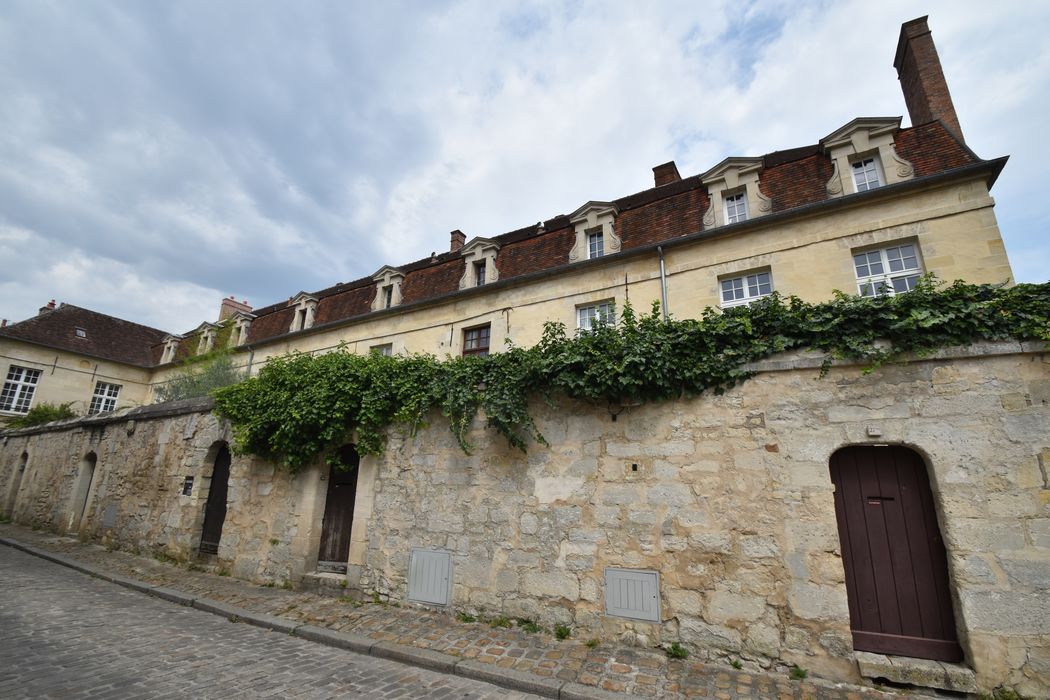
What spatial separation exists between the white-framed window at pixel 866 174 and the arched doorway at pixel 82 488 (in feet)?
61.8

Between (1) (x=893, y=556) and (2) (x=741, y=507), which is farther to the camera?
(2) (x=741, y=507)

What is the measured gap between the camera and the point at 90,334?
2608cm

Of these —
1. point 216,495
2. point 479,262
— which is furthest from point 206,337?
point 216,495

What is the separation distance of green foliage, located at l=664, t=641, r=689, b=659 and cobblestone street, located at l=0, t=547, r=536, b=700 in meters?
1.54

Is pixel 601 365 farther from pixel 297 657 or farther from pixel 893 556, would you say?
pixel 297 657

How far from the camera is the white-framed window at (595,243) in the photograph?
1275cm

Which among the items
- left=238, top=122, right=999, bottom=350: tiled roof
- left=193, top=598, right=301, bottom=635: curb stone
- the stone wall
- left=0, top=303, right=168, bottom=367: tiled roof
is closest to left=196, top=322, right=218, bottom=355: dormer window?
left=0, top=303, right=168, bottom=367: tiled roof

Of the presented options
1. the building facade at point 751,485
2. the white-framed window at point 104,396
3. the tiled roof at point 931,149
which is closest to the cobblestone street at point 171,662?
the building facade at point 751,485

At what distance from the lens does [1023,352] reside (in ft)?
12.6

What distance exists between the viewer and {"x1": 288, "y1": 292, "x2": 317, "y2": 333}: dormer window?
18783 mm

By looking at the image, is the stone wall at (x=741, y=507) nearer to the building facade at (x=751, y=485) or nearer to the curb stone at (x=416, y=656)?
the building facade at (x=751, y=485)

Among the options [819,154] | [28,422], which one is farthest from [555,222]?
[28,422]

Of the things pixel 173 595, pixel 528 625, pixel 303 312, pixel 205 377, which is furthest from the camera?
pixel 303 312

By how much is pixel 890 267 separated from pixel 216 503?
14.2m
